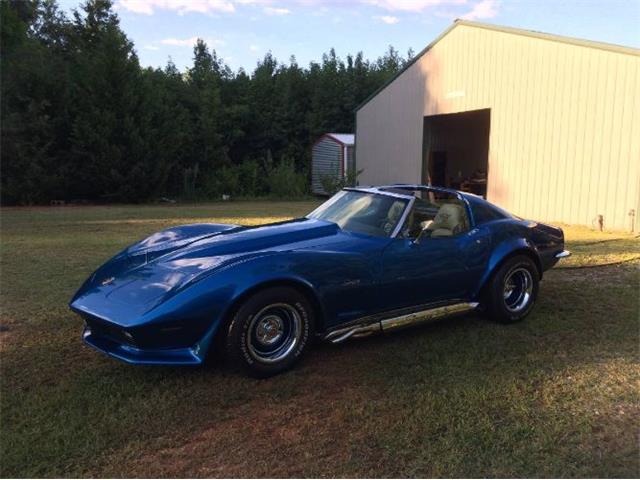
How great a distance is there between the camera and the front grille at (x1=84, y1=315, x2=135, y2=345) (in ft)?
11.9

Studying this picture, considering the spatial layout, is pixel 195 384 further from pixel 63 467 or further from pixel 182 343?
pixel 63 467

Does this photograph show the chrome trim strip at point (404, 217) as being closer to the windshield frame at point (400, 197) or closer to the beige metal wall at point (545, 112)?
the windshield frame at point (400, 197)

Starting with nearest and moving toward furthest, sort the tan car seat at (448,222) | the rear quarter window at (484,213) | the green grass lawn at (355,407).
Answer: the green grass lawn at (355,407) → the tan car seat at (448,222) → the rear quarter window at (484,213)

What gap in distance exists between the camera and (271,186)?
87.0 ft

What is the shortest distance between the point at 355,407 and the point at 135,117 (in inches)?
862

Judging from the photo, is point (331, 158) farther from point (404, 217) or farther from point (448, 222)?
point (404, 217)

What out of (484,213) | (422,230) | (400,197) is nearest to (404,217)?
(422,230)

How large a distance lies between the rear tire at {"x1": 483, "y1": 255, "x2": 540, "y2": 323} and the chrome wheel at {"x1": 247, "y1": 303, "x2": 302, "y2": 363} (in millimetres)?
2093

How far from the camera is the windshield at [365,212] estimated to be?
15.6ft

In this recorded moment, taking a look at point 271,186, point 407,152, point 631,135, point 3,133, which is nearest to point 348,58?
point 271,186

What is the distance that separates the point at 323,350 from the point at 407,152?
15613mm

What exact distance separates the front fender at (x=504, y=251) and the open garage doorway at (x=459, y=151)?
1747 cm

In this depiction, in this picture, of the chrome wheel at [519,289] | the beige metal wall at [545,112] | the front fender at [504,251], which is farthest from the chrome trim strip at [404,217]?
the beige metal wall at [545,112]

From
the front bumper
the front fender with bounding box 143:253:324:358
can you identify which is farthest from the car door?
the front bumper
